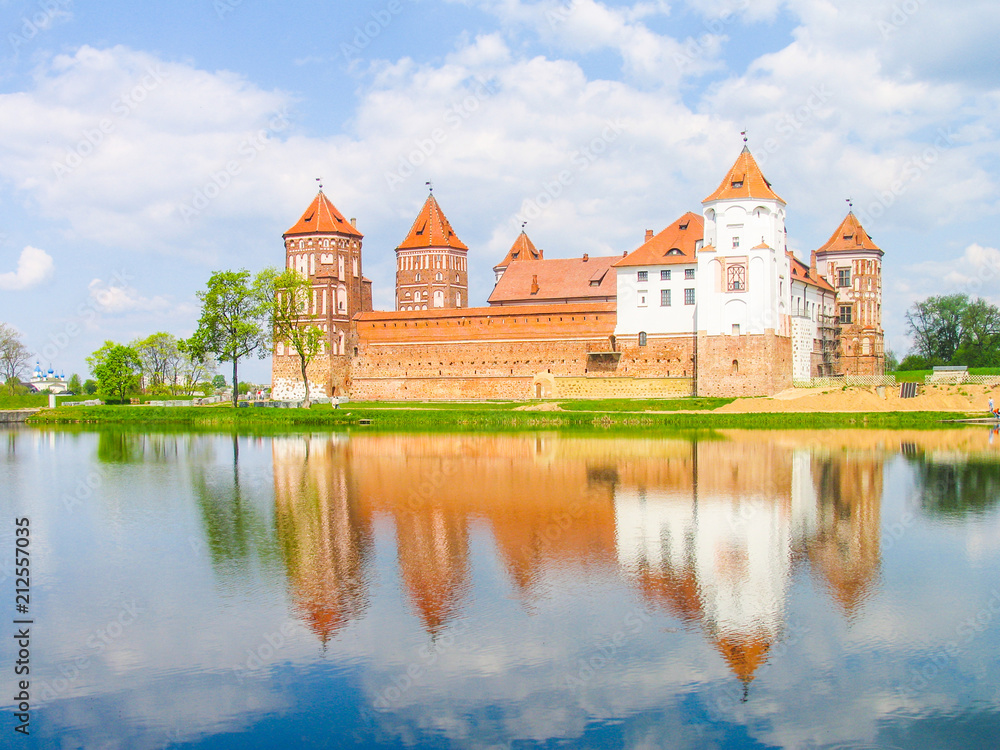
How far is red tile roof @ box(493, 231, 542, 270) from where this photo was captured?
62.6 metres

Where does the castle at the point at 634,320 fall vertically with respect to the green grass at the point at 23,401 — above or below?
above

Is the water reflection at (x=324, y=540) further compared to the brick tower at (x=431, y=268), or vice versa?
the brick tower at (x=431, y=268)

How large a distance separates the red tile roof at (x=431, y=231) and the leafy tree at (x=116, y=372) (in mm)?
19183

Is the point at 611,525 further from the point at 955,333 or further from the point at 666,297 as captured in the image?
the point at 955,333

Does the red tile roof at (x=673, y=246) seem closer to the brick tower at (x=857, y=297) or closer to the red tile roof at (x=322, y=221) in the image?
the brick tower at (x=857, y=297)

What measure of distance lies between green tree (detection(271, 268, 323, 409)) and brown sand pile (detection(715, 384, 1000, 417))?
68.7ft

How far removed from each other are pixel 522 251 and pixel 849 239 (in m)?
21.4

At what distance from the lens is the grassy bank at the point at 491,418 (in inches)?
1320

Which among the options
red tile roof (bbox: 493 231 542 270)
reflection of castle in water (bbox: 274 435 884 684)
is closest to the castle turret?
red tile roof (bbox: 493 231 542 270)

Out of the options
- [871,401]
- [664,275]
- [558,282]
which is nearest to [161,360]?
[558,282]

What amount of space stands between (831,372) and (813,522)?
37126mm

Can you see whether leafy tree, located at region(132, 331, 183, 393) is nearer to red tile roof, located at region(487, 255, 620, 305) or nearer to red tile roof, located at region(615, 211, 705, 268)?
red tile roof, located at region(487, 255, 620, 305)

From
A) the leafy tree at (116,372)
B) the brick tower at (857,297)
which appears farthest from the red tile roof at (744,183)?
the leafy tree at (116,372)

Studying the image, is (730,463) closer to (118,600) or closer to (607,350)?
(118,600)
